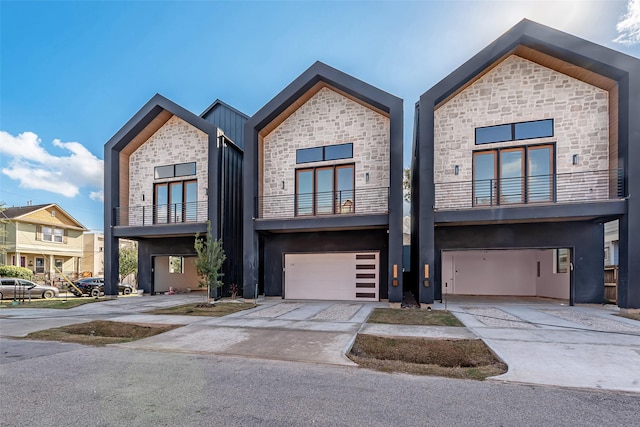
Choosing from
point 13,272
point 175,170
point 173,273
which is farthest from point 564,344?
point 13,272

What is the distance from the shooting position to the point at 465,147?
1264 cm

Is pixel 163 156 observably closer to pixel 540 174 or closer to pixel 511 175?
pixel 511 175

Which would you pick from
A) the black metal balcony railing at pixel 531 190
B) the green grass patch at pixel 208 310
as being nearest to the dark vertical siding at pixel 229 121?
the green grass patch at pixel 208 310

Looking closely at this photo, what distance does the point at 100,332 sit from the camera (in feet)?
27.2

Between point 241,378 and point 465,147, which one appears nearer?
point 241,378

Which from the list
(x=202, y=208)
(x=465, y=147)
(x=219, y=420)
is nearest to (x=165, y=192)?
(x=202, y=208)

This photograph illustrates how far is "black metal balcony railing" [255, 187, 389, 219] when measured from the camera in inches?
530

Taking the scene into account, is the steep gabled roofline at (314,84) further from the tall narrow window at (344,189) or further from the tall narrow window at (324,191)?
the tall narrow window at (324,191)

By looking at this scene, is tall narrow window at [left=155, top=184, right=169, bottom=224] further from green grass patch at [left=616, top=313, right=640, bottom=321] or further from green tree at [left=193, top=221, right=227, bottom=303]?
green grass patch at [left=616, top=313, right=640, bottom=321]

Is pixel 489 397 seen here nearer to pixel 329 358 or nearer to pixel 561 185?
pixel 329 358

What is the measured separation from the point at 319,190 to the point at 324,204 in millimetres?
676

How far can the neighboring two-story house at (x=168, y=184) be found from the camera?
1521cm

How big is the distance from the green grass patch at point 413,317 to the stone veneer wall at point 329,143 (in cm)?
423

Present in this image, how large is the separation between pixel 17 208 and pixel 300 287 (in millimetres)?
29106
